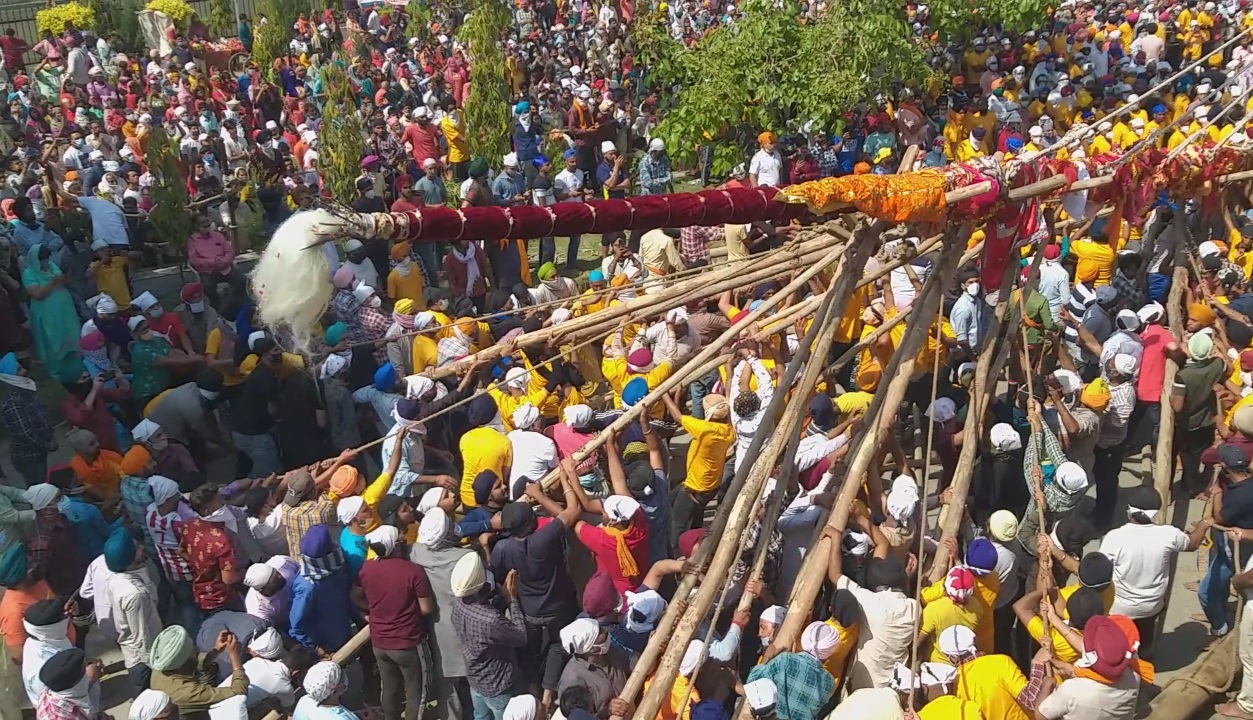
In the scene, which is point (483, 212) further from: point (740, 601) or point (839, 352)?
point (839, 352)

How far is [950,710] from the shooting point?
5070mm

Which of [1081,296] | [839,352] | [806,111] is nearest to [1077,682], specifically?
[839,352]

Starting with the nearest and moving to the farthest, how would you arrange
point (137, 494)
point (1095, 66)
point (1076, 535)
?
point (1076, 535) → point (137, 494) → point (1095, 66)

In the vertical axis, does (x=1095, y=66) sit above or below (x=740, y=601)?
above

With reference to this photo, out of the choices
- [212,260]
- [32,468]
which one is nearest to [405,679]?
[32,468]

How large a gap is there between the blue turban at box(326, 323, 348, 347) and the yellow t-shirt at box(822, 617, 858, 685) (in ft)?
16.0

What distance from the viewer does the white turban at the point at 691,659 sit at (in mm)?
5371

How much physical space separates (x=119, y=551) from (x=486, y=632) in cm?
215

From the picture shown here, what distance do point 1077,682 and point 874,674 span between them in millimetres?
1015

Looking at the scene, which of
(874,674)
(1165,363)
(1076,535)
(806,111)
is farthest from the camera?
(806,111)

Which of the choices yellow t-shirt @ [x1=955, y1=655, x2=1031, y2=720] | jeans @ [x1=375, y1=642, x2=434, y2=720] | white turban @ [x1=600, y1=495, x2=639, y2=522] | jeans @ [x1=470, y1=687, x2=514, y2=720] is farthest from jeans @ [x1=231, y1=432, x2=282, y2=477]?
yellow t-shirt @ [x1=955, y1=655, x2=1031, y2=720]

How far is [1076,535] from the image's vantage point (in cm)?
646

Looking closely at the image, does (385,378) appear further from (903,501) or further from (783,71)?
(783,71)

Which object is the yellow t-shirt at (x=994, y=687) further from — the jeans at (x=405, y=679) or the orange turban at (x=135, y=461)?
the orange turban at (x=135, y=461)
